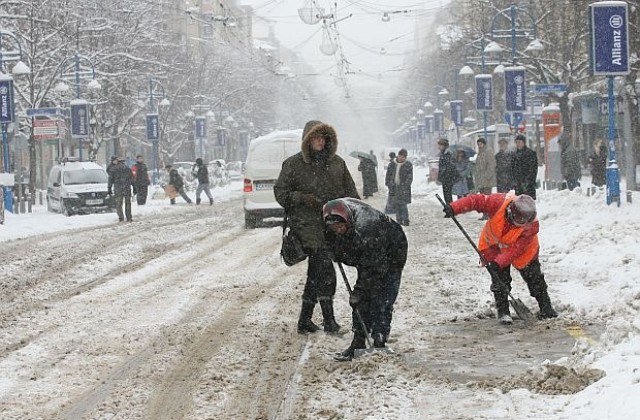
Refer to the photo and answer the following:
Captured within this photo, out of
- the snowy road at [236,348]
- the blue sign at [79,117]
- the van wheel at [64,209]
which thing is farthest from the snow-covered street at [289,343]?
the blue sign at [79,117]

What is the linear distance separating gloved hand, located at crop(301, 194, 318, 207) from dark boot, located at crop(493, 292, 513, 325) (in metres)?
1.77

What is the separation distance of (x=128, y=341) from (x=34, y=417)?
256 centimetres

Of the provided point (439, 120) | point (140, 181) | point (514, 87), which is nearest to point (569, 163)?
point (514, 87)

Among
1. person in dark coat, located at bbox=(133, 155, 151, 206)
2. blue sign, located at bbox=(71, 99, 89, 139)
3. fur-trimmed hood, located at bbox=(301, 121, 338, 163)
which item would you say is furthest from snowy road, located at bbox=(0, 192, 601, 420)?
blue sign, located at bbox=(71, 99, 89, 139)

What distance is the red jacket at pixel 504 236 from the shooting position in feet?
30.8

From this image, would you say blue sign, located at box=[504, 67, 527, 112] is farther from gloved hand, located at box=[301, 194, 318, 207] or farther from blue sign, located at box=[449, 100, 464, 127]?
gloved hand, located at box=[301, 194, 318, 207]

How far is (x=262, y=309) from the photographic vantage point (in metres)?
10.7

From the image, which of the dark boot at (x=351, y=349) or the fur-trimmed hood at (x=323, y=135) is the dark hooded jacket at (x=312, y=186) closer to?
the fur-trimmed hood at (x=323, y=135)

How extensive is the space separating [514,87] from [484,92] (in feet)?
31.4

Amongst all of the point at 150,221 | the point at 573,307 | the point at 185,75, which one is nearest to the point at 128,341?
the point at 573,307

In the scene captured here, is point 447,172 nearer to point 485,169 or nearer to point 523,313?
point 485,169

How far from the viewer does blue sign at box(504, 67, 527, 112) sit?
35188 mm

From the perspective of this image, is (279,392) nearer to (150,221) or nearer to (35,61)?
(150,221)

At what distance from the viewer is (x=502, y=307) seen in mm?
9539
